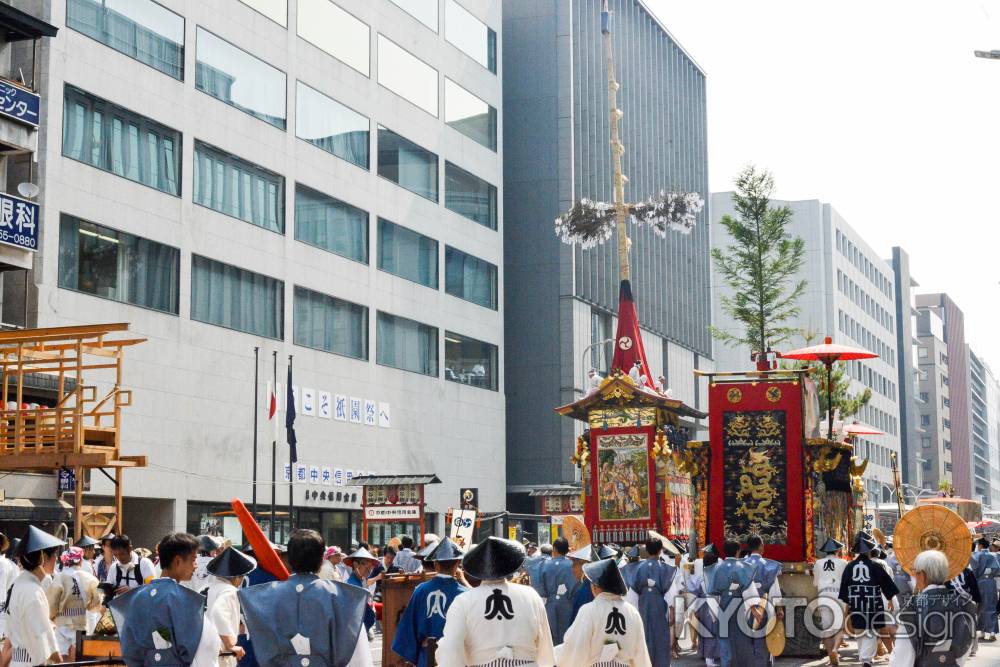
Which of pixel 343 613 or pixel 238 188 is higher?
pixel 238 188

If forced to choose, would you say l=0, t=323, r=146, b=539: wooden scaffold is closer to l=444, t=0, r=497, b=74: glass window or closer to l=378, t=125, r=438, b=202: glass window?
l=378, t=125, r=438, b=202: glass window

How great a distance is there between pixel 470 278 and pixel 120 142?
1851 centimetres

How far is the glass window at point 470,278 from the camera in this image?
157 ft

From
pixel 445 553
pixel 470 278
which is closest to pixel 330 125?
pixel 470 278

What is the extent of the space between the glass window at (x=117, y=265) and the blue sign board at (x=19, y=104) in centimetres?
329

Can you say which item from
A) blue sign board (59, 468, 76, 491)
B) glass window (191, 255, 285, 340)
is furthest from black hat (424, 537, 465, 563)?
glass window (191, 255, 285, 340)

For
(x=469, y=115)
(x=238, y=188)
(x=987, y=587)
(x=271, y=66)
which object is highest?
(x=469, y=115)

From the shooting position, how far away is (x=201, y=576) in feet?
47.0

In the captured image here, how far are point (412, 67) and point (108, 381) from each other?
19.6m

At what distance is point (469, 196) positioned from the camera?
49.7 m

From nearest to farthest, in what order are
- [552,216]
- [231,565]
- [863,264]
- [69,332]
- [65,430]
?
[231,565] → [69,332] → [65,430] → [552,216] → [863,264]

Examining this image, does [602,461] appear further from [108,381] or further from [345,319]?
[345,319]

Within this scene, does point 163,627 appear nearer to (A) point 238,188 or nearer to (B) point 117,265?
(B) point 117,265

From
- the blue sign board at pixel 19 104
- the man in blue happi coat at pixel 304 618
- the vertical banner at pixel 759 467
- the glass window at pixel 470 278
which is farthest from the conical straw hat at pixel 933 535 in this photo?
the glass window at pixel 470 278
